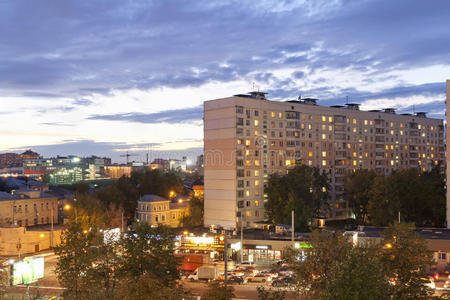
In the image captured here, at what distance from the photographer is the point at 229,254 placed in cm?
5944

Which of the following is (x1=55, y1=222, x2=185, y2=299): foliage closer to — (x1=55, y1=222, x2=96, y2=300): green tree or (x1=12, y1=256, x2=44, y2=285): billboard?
(x1=55, y1=222, x2=96, y2=300): green tree

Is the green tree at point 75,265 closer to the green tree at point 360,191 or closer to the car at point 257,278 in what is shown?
the car at point 257,278

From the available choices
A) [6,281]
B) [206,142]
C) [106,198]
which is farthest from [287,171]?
[6,281]

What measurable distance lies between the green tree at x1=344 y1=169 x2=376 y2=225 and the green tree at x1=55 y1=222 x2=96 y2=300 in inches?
1929

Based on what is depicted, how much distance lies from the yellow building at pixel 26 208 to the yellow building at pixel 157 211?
52.0 feet

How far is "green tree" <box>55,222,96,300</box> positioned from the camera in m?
34.6

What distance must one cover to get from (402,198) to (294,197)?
662 inches

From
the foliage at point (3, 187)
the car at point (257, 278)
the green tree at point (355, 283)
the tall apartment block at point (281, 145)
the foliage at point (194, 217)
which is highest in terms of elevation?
the tall apartment block at point (281, 145)

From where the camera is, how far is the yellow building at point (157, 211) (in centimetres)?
8469

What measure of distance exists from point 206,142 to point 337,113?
29790mm

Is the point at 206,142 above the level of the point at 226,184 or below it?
above

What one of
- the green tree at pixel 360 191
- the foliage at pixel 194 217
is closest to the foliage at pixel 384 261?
the green tree at pixel 360 191

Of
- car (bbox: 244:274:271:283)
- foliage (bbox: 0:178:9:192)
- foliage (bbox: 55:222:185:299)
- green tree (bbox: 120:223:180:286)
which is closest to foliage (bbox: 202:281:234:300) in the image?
foliage (bbox: 55:222:185:299)

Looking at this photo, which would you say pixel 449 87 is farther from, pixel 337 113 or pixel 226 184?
pixel 226 184
